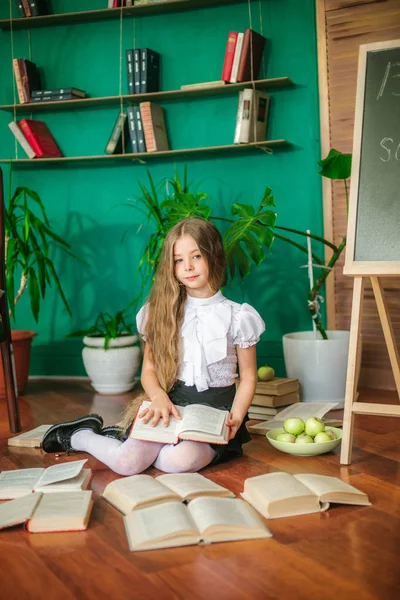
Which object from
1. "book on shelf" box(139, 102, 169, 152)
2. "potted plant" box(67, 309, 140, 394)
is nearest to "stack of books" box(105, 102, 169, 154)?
"book on shelf" box(139, 102, 169, 152)

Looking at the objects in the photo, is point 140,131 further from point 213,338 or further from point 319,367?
point 213,338

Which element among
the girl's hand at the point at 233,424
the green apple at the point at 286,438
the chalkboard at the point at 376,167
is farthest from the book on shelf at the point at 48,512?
the chalkboard at the point at 376,167

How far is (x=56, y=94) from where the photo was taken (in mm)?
3721

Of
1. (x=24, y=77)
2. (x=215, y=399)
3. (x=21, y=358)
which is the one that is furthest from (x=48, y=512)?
(x=24, y=77)

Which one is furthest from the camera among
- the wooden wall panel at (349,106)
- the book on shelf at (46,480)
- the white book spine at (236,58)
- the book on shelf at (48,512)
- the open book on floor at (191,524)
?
the white book spine at (236,58)

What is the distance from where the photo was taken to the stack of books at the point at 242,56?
11.1 feet

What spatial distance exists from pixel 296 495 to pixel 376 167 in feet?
3.62

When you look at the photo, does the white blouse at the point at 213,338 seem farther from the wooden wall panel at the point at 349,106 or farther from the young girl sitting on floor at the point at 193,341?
the wooden wall panel at the point at 349,106

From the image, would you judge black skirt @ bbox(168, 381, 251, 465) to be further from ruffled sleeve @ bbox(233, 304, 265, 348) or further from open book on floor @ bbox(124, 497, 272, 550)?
open book on floor @ bbox(124, 497, 272, 550)

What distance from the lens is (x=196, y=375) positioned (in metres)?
2.27

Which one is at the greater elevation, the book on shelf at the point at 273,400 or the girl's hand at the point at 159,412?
the girl's hand at the point at 159,412

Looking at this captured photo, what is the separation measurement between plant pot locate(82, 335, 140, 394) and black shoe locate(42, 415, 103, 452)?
1.17 metres

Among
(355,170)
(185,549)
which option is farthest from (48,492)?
(355,170)

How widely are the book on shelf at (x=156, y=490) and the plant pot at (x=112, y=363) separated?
1608mm
